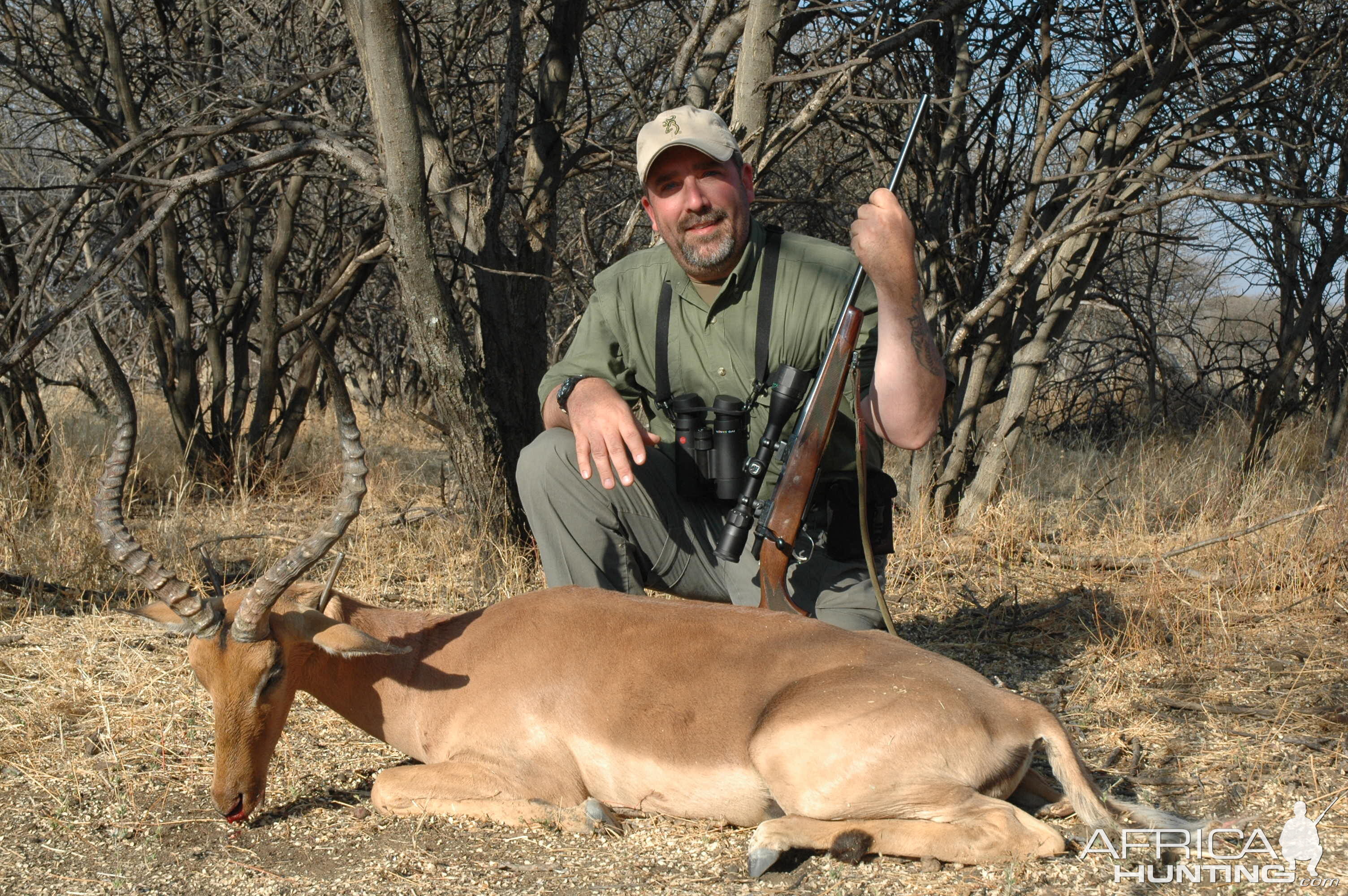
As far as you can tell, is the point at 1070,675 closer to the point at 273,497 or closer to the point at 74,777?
the point at 74,777

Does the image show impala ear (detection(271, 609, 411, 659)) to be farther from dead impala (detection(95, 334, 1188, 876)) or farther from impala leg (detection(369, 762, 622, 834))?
impala leg (detection(369, 762, 622, 834))

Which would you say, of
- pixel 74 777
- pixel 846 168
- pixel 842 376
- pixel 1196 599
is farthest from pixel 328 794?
pixel 846 168

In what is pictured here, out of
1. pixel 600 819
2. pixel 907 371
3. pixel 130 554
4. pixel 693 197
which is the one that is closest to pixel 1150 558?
pixel 907 371

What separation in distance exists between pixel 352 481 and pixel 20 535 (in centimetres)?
363

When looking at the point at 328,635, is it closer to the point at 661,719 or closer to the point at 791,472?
the point at 661,719

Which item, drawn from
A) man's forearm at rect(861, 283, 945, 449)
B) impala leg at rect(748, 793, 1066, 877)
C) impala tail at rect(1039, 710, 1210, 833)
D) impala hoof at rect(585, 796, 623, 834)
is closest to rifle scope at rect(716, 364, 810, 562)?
man's forearm at rect(861, 283, 945, 449)

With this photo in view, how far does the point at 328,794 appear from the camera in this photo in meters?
3.73

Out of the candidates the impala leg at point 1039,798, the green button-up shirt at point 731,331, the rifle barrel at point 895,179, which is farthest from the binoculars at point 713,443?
the impala leg at point 1039,798

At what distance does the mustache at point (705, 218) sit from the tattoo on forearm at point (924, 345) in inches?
34.1

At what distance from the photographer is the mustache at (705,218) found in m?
4.35

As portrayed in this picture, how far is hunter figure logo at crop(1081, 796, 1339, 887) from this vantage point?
299 centimetres

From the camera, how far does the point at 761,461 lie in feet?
13.4

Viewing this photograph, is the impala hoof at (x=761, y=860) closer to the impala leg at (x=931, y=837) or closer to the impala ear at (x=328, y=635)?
the impala leg at (x=931, y=837)

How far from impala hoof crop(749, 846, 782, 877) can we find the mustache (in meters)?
2.24
